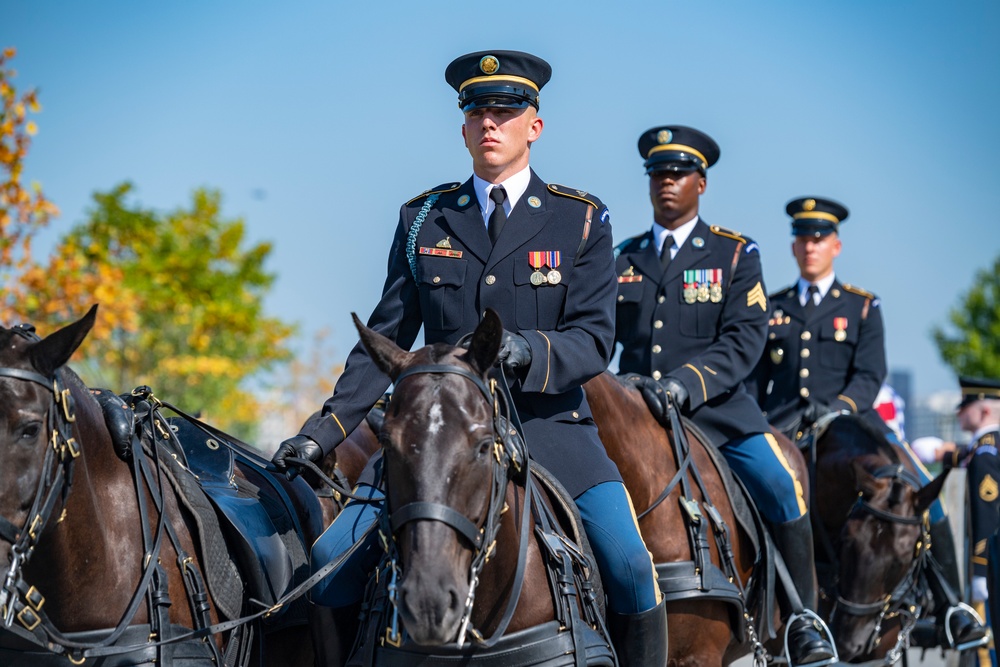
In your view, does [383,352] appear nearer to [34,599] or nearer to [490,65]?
[34,599]

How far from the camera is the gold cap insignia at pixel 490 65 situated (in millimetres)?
5395

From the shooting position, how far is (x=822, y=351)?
33.3ft

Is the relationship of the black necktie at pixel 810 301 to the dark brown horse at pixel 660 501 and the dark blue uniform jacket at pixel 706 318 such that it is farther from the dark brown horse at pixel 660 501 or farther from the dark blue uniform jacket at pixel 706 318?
the dark brown horse at pixel 660 501

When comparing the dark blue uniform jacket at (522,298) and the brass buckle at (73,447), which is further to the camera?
the dark blue uniform jacket at (522,298)

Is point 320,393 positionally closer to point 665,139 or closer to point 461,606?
point 665,139

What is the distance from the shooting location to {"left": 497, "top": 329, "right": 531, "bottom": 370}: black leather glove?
14.9 ft

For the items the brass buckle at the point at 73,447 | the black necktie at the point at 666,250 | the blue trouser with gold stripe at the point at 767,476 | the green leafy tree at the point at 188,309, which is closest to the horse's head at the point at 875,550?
the blue trouser with gold stripe at the point at 767,476

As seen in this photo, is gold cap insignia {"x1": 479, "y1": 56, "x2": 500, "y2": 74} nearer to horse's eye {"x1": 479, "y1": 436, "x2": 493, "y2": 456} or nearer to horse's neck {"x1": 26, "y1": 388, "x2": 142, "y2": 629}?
horse's eye {"x1": 479, "y1": 436, "x2": 493, "y2": 456}

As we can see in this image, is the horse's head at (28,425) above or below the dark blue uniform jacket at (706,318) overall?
below

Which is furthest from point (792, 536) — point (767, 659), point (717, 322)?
point (717, 322)

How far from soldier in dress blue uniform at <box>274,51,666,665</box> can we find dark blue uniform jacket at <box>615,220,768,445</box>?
79.9 inches

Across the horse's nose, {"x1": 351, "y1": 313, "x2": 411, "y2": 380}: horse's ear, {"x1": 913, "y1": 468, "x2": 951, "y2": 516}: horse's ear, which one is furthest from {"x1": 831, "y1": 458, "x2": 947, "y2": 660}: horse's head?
the horse's nose

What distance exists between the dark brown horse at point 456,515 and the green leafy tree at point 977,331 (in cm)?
3618

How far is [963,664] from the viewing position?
436 inches
